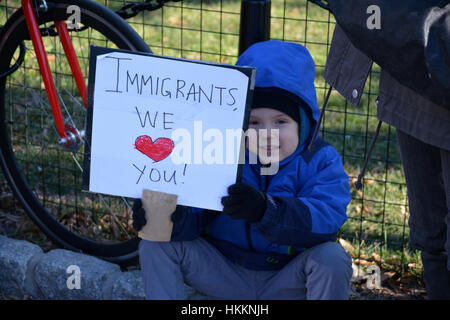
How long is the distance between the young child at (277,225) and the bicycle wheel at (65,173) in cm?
59

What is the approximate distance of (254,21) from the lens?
2766 mm

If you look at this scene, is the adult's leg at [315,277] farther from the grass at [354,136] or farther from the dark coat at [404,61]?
the grass at [354,136]

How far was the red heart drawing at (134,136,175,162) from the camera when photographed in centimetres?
225

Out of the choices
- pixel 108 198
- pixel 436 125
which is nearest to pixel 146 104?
pixel 436 125

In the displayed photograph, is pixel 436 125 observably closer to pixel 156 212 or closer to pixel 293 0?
pixel 156 212

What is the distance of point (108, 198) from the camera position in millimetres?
3398

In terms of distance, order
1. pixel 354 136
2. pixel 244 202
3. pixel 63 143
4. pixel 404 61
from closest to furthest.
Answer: pixel 404 61 < pixel 244 202 < pixel 63 143 < pixel 354 136

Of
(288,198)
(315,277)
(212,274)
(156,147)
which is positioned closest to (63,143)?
(156,147)

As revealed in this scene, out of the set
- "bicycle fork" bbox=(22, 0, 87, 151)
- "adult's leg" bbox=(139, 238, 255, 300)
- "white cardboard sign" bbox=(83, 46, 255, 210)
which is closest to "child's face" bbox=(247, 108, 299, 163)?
"white cardboard sign" bbox=(83, 46, 255, 210)

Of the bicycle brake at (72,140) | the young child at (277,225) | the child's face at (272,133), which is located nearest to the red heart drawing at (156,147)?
the young child at (277,225)

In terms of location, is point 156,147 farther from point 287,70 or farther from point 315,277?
point 315,277

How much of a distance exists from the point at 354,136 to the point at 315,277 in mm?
2134

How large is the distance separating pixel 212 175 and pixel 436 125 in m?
0.72

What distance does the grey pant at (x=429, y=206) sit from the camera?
90.7 inches
